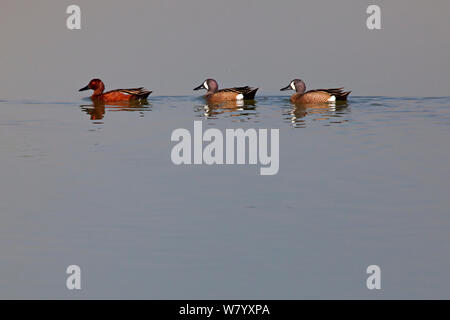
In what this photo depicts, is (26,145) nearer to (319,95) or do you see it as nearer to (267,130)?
(267,130)

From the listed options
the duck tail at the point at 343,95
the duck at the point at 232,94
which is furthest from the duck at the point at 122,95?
the duck tail at the point at 343,95

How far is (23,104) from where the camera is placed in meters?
23.1

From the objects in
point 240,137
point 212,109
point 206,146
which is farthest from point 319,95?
point 206,146

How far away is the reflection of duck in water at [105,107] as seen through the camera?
20.6m

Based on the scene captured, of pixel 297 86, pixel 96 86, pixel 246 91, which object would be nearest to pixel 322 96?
pixel 297 86

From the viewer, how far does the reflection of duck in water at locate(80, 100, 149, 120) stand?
67.6 ft

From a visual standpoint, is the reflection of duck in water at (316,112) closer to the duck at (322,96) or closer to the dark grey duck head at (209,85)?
the duck at (322,96)

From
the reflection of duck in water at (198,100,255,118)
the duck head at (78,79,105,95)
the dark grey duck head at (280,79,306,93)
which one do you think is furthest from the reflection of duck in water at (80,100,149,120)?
the dark grey duck head at (280,79,306,93)

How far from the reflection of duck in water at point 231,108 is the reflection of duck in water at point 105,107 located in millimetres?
1868

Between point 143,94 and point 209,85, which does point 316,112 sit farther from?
point 209,85

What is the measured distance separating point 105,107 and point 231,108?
3.55 meters

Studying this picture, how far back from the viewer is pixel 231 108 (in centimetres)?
2234

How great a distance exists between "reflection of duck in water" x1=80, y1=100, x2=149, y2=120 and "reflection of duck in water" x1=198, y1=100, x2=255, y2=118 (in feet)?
6.13

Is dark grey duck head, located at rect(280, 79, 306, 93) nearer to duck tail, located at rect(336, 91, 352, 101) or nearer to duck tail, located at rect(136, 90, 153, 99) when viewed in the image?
duck tail, located at rect(336, 91, 352, 101)
